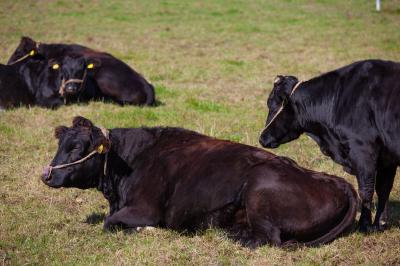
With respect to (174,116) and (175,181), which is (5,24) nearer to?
(174,116)

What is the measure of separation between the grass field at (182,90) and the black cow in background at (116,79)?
0.51m

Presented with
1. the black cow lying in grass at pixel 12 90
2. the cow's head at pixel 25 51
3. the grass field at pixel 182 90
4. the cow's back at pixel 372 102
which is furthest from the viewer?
the cow's head at pixel 25 51

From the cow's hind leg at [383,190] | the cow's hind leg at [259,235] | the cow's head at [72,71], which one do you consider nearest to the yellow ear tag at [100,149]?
the cow's hind leg at [259,235]

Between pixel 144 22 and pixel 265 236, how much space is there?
18779 millimetres

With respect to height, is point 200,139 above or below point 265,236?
A: above

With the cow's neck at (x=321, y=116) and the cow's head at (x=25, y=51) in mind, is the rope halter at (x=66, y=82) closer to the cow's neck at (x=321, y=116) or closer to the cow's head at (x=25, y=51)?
the cow's head at (x=25, y=51)

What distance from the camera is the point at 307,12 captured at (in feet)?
85.7

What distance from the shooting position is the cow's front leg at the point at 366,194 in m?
6.35

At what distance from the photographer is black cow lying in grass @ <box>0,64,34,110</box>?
40.0ft

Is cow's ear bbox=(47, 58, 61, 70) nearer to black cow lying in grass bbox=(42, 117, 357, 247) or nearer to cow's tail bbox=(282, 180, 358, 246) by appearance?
black cow lying in grass bbox=(42, 117, 357, 247)

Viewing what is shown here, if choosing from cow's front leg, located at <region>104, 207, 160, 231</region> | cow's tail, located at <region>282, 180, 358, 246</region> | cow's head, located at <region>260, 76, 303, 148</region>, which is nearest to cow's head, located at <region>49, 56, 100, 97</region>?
cow's head, located at <region>260, 76, 303, 148</region>

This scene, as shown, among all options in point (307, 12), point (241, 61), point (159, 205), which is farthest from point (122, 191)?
point (307, 12)

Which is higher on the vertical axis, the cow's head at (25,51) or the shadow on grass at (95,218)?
the cow's head at (25,51)

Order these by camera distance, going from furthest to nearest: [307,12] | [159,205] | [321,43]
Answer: [307,12]
[321,43]
[159,205]
